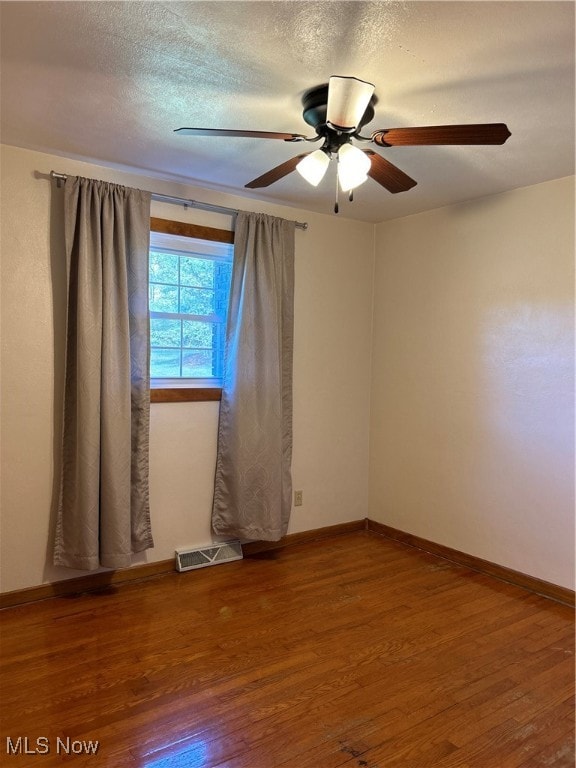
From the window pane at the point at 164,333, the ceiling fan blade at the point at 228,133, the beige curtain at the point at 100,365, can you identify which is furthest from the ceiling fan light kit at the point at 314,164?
the window pane at the point at 164,333

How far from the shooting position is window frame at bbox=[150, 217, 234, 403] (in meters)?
3.22

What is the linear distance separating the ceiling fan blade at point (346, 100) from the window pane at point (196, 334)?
1816 millimetres

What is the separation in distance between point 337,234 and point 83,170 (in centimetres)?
189

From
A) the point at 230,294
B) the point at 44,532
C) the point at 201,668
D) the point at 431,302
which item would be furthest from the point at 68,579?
the point at 431,302

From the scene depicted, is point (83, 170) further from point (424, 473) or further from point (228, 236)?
point (424, 473)

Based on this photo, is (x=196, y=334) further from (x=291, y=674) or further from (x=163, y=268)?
(x=291, y=674)

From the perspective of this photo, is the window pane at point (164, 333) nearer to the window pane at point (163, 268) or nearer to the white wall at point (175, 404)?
the window pane at point (163, 268)

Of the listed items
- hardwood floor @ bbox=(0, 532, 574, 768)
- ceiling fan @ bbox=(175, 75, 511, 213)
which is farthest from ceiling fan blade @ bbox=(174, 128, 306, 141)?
hardwood floor @ bbox=(0, 532, 574, 768)

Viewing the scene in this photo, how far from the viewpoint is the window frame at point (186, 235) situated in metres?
3.22

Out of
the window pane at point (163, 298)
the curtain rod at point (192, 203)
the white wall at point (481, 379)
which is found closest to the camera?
the white wall at point (481, 379)

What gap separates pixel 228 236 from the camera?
3.47m

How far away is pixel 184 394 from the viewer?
Answer: 11.0 feet

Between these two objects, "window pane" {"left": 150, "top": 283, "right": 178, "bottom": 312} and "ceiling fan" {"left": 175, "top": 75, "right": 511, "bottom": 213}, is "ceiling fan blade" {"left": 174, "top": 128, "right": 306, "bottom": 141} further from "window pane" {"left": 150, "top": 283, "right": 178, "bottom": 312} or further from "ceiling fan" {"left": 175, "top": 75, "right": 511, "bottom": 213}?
"window pane" {"left": 150, "top": 283, "right": 178, "bottom": 312}

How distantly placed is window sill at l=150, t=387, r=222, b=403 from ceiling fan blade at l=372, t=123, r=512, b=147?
6.45 ft
